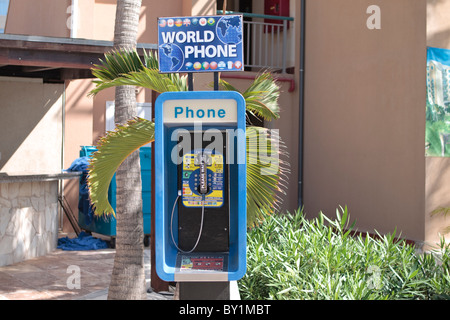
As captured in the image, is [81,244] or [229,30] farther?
[81,244]

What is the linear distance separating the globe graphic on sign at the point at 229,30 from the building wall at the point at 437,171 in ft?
16.9

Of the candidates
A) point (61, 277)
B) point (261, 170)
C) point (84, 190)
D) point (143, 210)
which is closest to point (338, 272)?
point (261, 170)

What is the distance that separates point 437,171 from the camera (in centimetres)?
924

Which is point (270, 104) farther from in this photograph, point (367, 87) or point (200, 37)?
point (367, 87)

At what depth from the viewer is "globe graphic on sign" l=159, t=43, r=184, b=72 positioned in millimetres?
5172

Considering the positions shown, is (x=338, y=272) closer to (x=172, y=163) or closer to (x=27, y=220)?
(x=172, y=163)

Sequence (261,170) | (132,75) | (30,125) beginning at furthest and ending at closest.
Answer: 1. (30,125)
2. (132,75)
3. (261,170)

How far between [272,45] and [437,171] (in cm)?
481

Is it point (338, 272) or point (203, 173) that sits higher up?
point (203, 173)

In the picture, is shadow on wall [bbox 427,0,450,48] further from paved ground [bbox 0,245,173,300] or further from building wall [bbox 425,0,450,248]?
paved ground [bbox 0,245,173,300]

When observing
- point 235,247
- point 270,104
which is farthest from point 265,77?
point 235,247

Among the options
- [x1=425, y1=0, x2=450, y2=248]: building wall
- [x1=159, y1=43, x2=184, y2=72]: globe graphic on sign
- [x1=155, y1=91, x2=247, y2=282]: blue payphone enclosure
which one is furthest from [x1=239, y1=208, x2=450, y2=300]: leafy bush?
[x1=425, y1=0, x2=450, y2=248]: building wall

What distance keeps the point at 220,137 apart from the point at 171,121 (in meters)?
0.49

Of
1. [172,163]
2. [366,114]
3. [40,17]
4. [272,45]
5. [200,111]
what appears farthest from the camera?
[272,45]
